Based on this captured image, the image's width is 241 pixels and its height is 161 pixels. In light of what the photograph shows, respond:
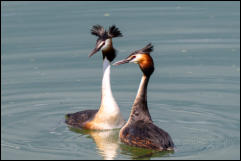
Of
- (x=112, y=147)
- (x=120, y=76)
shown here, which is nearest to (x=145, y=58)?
(x=112, y=147)

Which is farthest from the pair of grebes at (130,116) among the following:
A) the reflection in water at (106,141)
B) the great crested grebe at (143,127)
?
the reflection in water at (106,141)

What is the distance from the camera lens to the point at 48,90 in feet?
54.7

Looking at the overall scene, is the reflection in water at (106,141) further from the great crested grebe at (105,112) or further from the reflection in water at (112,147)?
the great crested grebe at (105,112)

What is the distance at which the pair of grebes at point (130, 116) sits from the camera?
12.9 metres

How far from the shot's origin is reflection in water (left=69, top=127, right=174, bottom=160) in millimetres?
12809

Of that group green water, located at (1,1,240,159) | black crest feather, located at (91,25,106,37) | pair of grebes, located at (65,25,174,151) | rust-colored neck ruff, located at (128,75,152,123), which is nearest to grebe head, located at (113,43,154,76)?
pair of grebes, located at (65,25,174,151)

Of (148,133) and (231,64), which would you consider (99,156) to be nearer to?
(148,133)

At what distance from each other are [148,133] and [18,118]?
9.85ft

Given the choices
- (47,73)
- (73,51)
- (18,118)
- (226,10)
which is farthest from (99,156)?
(226,10)

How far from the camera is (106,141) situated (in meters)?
14.0

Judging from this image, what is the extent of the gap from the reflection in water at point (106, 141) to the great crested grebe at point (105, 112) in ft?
0.40

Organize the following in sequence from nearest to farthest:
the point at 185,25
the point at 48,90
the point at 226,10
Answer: the point at 48,90 → the point at 185,25 → the point at 226,10

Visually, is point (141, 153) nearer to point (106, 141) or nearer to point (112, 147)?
point (112, 147)

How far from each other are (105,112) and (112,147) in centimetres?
129
